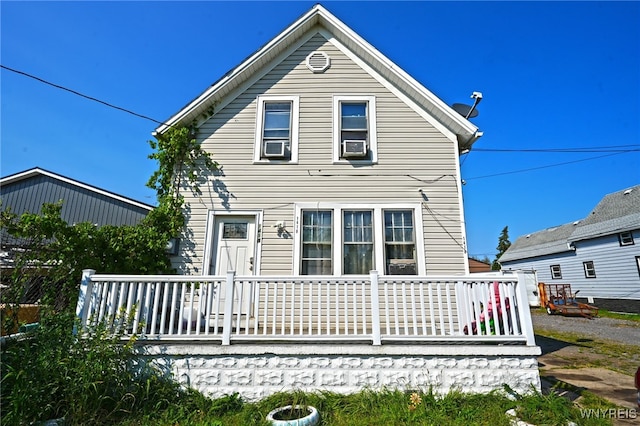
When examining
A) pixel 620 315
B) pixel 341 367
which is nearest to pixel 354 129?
pixel 341 367

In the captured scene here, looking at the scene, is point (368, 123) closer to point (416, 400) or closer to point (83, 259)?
point (416, 400)

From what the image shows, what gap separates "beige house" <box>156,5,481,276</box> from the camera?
6238 mm

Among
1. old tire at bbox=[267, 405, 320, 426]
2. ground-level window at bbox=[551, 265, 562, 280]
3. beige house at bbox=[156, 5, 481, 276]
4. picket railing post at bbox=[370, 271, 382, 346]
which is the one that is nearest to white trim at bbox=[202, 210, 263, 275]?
beige house at bbox=[156, 5, 481, 276]

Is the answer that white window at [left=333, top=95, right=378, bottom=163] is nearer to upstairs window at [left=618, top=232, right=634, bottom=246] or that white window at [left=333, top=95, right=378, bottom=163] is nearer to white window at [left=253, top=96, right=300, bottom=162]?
white window at [left=253, top=96, right=300, bottom=162]

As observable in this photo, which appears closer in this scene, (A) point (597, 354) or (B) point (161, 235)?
(B) point (161, 235)

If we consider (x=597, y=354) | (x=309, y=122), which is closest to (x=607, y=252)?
(x=597, y=354)

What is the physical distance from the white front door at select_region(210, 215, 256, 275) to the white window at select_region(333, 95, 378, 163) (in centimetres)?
239

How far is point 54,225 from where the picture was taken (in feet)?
16.1

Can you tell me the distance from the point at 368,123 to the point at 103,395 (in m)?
6.39

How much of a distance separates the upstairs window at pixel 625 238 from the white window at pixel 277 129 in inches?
727

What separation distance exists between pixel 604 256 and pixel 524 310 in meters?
18.1

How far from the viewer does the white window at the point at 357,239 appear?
20.3 feet

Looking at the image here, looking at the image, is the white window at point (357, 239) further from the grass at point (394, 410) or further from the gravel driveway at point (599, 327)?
the gravel driveway at point (599, 327)

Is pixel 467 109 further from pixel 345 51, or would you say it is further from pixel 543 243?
pixel 543 243
